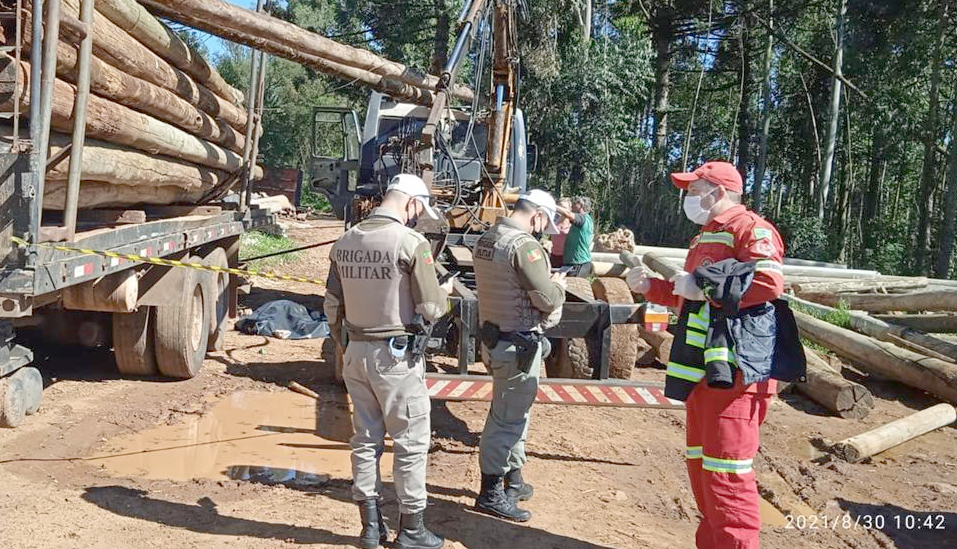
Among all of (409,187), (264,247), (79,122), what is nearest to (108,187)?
(79,122)

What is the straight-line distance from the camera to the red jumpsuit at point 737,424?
348 centimetres

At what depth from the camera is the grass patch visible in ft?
47.7

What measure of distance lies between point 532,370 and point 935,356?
5569mm

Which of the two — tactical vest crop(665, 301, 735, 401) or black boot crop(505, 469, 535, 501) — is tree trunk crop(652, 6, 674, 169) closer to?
black boot crop(505, 469, 535, 501)

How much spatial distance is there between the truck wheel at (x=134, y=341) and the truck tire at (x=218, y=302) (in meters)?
0.93

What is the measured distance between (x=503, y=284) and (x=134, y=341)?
3.78 meters

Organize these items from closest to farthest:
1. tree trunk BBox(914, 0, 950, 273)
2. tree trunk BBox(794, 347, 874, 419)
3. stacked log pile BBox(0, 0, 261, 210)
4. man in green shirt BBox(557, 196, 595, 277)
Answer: stacked log pile BBox(0, 0, 261, 210) < tree trunk BBox(794, 347, 874, 419) < man in green shirt BBox(557, 196, 595, 277) < tree trunk BBox(914, 0, 950, 273)

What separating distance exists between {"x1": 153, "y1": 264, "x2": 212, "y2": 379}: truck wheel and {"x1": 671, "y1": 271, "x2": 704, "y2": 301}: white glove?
4.55 meters

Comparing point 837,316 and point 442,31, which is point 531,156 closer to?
point 837,316

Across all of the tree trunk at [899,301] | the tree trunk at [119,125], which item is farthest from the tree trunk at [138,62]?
the tree trunk at [899,301]

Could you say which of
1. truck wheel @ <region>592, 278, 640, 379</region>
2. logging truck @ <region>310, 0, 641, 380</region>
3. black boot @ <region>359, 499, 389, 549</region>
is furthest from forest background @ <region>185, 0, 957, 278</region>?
Result: black boot @ <region>359, 499, 389, 549</region>

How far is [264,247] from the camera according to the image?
647 inches

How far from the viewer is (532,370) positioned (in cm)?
462

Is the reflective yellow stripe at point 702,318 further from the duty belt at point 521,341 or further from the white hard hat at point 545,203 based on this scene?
the white hard hat at point 545,203
